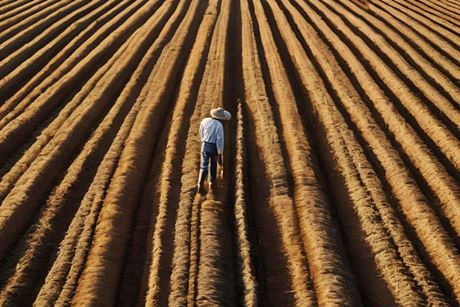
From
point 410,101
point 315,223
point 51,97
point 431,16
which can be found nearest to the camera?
point 315,223

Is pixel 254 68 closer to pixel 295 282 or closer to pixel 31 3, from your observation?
pixel 295 282

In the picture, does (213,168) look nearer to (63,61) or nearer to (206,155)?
(206,155)

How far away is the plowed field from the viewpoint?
21.7ft

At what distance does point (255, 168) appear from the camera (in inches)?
360

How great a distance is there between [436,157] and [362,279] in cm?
398

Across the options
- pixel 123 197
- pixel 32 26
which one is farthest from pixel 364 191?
pixel 32 26

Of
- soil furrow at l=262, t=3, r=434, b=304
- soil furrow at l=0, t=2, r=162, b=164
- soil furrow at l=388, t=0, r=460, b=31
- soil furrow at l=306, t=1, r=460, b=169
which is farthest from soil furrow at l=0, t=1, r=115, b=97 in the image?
soil furrow at l=388, t=0, r=460, b=31

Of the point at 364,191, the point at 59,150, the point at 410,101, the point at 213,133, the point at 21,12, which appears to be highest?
the point at 21,12

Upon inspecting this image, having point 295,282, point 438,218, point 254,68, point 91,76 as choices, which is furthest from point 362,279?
point 91,76

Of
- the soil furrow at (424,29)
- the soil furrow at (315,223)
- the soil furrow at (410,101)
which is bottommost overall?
the soil furrow at (315,223)

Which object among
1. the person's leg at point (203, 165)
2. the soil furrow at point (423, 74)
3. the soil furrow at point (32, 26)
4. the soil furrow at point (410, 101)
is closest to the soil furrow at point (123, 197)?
the person's leg at point (203, 165)

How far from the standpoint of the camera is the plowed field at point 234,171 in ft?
21.7

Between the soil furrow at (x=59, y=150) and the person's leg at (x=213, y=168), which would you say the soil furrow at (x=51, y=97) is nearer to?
the soil furrow at (x=59, y=150)

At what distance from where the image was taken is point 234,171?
9016 mm
